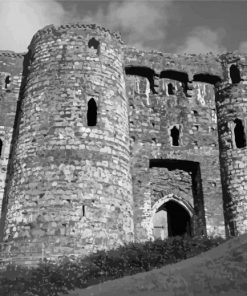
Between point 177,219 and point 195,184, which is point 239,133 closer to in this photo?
point 195,184

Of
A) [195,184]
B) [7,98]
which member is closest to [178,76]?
[195,184]

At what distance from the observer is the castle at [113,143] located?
12461 millimetres

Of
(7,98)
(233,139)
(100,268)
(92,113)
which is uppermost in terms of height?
(7,98)

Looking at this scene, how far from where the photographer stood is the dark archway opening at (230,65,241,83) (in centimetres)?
1735

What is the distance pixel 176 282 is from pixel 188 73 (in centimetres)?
1239

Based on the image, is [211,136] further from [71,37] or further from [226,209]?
[71,37]

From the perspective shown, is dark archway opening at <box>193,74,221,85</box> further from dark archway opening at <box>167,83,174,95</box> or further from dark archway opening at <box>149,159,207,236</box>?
dark archway opening at <box>149,159,207,236</box>

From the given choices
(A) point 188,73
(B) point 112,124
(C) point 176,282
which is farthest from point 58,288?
(A) point 188,73

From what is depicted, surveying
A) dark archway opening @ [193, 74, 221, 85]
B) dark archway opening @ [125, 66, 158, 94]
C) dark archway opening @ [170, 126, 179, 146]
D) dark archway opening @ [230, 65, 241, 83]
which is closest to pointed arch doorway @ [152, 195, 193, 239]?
dark archway opening @ [170, 126, 179, 146]

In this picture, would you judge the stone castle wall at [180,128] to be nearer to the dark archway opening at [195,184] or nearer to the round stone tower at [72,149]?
the dark archway opening at [195,184]

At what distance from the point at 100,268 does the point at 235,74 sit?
431 inches

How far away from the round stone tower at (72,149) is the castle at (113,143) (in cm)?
3

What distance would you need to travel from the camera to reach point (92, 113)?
14.2 m

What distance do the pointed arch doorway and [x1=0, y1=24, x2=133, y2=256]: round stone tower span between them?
2.36 metres
